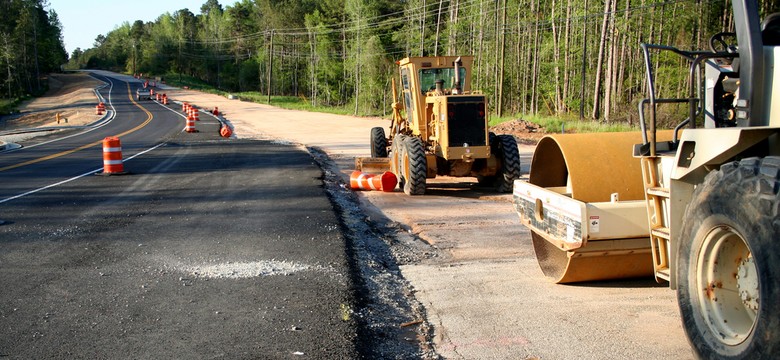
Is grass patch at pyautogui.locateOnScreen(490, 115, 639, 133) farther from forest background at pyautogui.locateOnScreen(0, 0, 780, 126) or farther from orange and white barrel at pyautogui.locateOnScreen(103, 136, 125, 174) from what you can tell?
orange and white barrel at pyautogui.locateOnScreen(103, 136, 125, 174)

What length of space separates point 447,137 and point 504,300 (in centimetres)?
816

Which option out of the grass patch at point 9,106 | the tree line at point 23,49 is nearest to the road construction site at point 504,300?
the grass patch at point 9,106

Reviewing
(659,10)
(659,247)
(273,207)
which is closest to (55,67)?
(659,10)

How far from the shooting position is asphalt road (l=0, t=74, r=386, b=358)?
543cm

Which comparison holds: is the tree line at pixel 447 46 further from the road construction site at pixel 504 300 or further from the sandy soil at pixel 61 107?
the road construction site at pixel 504 300

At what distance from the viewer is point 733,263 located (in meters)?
4.11

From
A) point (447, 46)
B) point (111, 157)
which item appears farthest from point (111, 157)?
point (447, 46)

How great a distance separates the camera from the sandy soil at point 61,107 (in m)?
52.4

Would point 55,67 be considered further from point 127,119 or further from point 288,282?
point 288,282

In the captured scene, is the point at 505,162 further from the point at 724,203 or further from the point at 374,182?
the point at 724,203

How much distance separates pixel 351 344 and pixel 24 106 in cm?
7496

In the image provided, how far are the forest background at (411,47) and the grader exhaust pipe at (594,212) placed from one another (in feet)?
74.3

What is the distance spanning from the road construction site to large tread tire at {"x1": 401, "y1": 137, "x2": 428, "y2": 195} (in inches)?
82.5

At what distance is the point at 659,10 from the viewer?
41.5 meters
